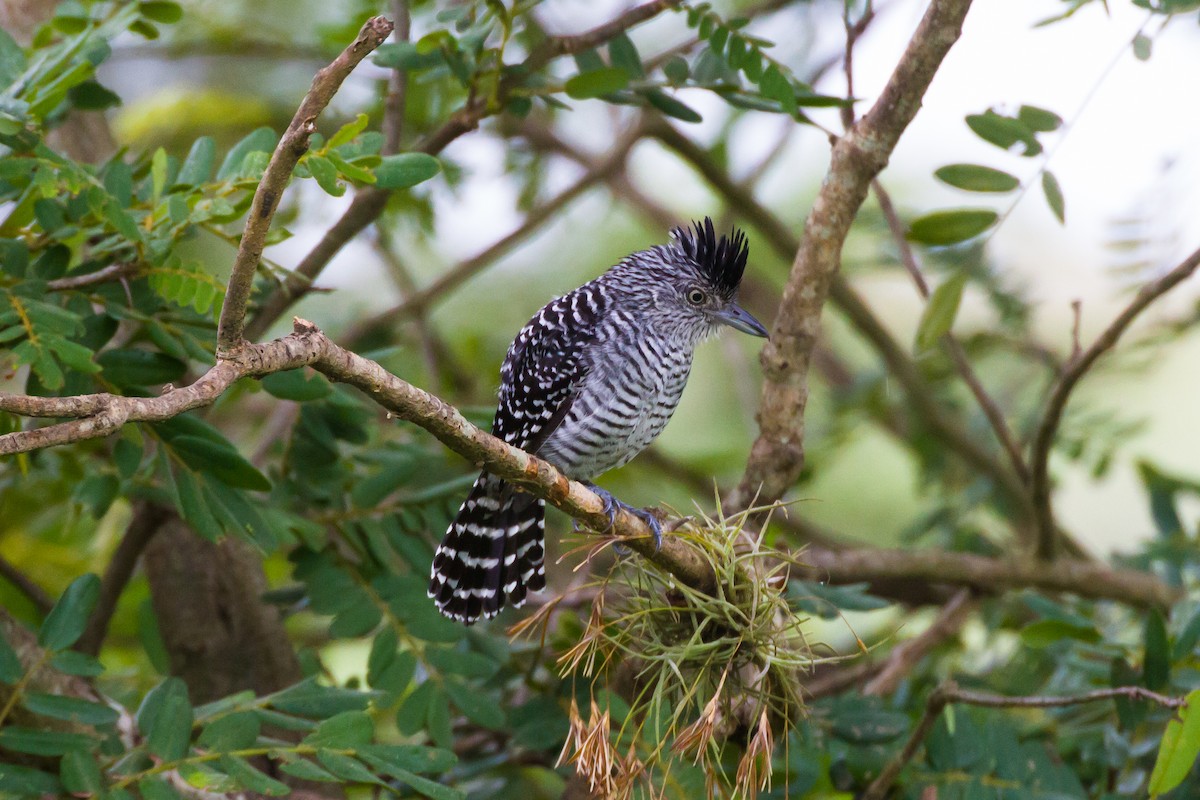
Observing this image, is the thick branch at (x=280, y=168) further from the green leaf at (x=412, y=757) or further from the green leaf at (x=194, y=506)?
the green leaf at (x=412, y=757)

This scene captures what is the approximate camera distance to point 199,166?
8.71 ft

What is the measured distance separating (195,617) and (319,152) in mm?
1864

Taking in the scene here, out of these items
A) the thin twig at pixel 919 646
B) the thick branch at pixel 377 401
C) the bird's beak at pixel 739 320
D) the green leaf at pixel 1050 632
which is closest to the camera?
the thick branch at pixel 377 401

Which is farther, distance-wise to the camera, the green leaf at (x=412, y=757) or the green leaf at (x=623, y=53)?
the green leaf at (x=623, y=53)

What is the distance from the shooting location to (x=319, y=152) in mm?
2062

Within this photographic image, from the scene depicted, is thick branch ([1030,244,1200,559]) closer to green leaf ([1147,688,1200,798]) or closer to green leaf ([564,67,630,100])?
green leaf ([1147,688,1200,798])

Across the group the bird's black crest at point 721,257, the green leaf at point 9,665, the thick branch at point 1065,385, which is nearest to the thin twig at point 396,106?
the bird's black crest at point 721,257

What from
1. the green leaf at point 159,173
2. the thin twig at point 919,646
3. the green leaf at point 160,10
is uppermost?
the green leaf at point 160,10

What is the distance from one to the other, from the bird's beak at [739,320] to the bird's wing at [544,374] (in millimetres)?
402

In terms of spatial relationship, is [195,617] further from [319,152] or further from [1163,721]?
[1163,721]

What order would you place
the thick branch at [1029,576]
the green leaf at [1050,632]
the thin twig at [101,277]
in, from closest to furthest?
the thin twig at [101,277] → the green leaf at [1050,632] → the thick branch at [1029,576]

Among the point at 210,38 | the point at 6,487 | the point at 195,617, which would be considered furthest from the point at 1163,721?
the point at 210,38

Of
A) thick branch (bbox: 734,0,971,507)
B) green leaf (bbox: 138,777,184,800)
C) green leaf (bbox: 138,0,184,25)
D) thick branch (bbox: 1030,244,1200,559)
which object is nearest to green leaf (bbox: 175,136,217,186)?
green leaf (bbox: 138,0,184,25)

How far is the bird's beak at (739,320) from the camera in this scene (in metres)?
3.61
